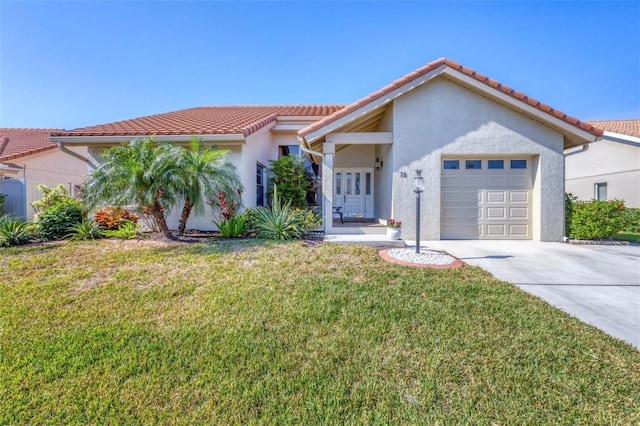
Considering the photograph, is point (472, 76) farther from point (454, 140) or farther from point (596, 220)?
point (596, 220)

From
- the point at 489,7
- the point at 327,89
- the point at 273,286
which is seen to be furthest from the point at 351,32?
the point at 273,286

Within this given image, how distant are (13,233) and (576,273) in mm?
13989

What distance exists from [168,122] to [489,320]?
12511 millimetres

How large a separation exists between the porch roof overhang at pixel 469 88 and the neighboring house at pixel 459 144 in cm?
3

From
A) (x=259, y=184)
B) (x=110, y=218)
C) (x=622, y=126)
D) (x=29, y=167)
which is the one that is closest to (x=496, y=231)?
(x=259, y=184)

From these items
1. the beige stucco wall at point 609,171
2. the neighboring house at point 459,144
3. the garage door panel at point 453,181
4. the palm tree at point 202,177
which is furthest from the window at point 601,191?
the palm tree at point 202,177

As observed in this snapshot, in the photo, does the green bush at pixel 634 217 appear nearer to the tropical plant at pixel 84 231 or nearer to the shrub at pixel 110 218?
the shrub at pixel 110 218

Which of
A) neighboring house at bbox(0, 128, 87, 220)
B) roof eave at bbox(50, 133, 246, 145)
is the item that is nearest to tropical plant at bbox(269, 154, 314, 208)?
roof eave at bbox(50, 133, 246, 145)

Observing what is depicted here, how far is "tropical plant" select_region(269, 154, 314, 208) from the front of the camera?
11.3 m

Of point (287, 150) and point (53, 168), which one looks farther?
point (53, 168)

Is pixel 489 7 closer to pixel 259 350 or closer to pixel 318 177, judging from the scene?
pixel 318 177

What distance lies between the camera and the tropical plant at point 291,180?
11.3 m

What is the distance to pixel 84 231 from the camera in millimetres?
7465

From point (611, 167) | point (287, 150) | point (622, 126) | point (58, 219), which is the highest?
point (622, 126)
